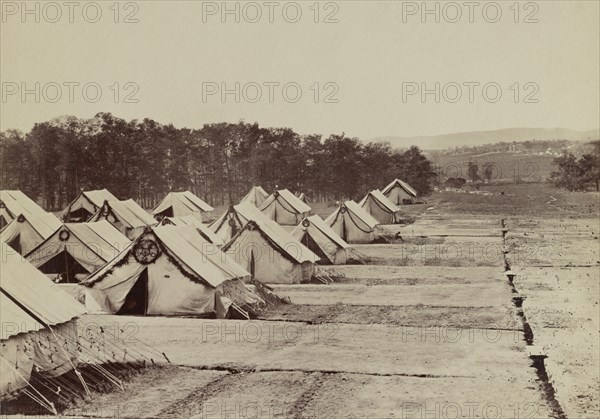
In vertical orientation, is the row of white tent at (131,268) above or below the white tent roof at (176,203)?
below

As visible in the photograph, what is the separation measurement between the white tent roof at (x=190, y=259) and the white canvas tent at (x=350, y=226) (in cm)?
1670

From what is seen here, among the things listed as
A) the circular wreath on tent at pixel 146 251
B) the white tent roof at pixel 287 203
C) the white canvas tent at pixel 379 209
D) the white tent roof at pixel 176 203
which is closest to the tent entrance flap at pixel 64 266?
the circular wreath on tent at pixel 146 251

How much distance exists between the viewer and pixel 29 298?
1337 cm

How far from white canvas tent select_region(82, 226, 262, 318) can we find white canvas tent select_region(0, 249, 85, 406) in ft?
15.1

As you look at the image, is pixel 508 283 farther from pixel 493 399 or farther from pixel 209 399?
pixel 209 399

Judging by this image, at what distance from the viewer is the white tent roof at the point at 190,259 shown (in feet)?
62.0

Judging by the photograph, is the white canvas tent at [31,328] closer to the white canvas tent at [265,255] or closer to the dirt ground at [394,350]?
the dirt ground at [394,350]

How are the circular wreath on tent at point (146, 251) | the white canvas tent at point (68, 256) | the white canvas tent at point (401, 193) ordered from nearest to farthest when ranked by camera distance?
the circular wreath on tent at point (146, 251) < the white canvas tent at point (68, 256) < the white canvas tent at point (401, 193)

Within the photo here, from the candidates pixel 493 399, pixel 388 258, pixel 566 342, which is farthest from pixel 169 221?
pixel 493 399

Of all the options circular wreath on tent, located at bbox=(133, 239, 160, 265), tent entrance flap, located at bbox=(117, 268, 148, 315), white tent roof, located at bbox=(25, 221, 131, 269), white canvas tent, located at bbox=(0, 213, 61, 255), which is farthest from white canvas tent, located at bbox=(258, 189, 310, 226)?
circular wreath on tent, located at bbox=(133, 239, 160, 265)

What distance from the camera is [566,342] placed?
15484 millimetres

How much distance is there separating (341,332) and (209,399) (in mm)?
5562

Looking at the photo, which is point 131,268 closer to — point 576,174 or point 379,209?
point 379,209

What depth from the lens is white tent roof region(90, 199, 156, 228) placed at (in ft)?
128
